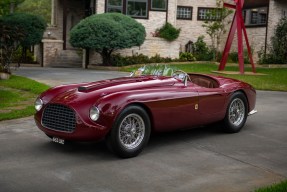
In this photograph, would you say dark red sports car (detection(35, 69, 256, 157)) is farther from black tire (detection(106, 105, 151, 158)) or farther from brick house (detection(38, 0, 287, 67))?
brick house (detection(38, 0, 287, 67))

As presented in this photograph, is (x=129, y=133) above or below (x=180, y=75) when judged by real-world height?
below

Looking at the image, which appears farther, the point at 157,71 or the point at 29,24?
Answer: the point at 29,24

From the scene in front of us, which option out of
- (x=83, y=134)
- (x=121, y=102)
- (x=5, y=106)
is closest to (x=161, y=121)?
(x=121, y=102)

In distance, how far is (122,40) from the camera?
70.2 ft

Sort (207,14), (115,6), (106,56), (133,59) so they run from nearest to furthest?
1. (106,56)
2. (133,59)
3. (115,6)
4. (207,14)

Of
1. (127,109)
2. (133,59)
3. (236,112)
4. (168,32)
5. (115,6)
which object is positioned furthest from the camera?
(168,32)

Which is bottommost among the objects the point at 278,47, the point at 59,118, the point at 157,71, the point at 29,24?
the point at 59,118

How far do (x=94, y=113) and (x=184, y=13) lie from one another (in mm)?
22839

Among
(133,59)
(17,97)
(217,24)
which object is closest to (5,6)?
(133,59)

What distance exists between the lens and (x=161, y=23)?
25.2 metres

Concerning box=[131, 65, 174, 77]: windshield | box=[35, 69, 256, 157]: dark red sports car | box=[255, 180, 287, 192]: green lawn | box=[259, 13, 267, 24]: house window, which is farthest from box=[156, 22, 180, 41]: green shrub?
box=[255, 180, 287, 192]: green lawn

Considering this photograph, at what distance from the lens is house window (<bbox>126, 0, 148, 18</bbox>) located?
975 inches

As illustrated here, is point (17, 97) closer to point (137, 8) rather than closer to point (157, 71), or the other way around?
point (157, 71)

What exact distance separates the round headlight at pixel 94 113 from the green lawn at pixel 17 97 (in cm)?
325
